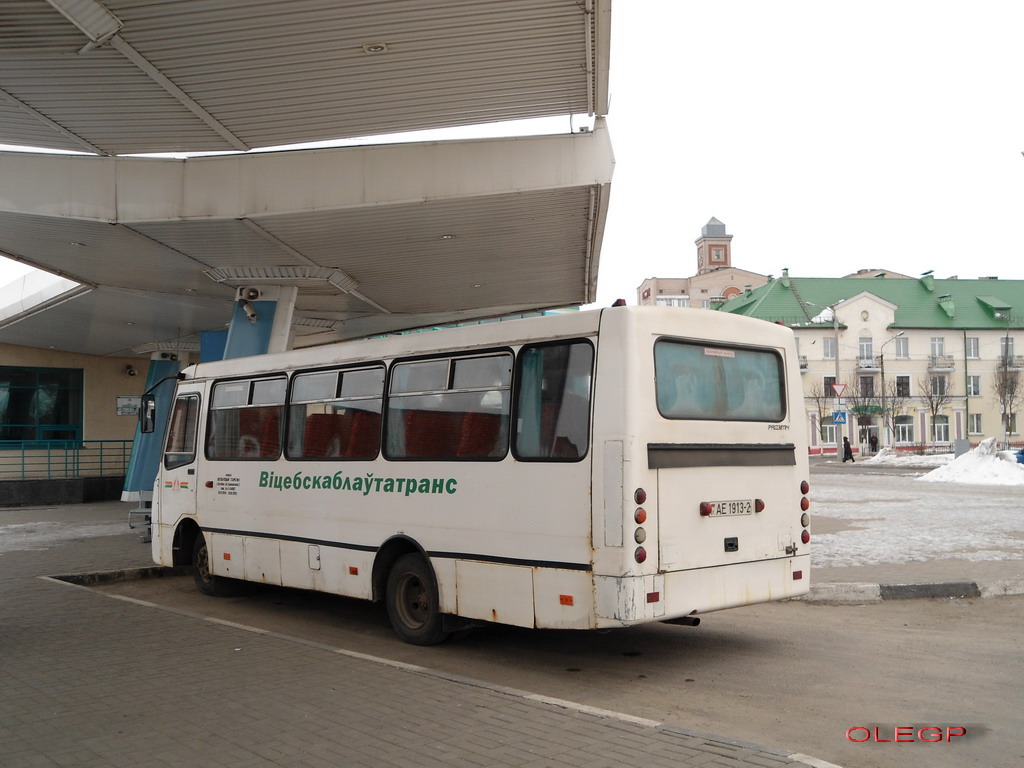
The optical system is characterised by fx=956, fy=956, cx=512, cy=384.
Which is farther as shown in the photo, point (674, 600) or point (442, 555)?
point (442, 555)

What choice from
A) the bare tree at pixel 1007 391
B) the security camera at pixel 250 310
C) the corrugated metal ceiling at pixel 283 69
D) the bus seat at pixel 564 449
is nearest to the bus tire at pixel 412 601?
the bus seat at pixel 564 449

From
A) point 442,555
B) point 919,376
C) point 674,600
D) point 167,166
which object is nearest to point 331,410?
point 442,555

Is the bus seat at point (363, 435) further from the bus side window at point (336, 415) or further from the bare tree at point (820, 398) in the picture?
the bare tree at point (820, 398)

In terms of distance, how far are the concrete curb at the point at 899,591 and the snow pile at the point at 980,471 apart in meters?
20.7

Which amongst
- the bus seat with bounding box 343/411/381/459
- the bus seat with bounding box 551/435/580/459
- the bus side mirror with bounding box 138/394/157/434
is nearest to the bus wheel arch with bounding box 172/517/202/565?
the bus side mirror with bounding box 138/394/157/434

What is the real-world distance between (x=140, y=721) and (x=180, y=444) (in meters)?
7.02

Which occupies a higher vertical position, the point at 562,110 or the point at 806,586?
the point at 562,110

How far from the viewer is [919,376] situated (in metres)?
82.5

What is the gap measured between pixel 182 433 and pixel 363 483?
14.2 feet

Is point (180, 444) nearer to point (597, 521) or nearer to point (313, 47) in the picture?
point (313, 47)

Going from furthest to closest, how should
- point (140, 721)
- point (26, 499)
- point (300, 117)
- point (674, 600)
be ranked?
point (26, 499) < point (300, 117) < point (674, 600) < point (140, 721)

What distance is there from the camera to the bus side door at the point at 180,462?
12438mm

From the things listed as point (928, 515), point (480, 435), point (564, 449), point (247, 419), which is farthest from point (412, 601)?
point (928, 515)

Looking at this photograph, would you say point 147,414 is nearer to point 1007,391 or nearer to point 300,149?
point 300,149
